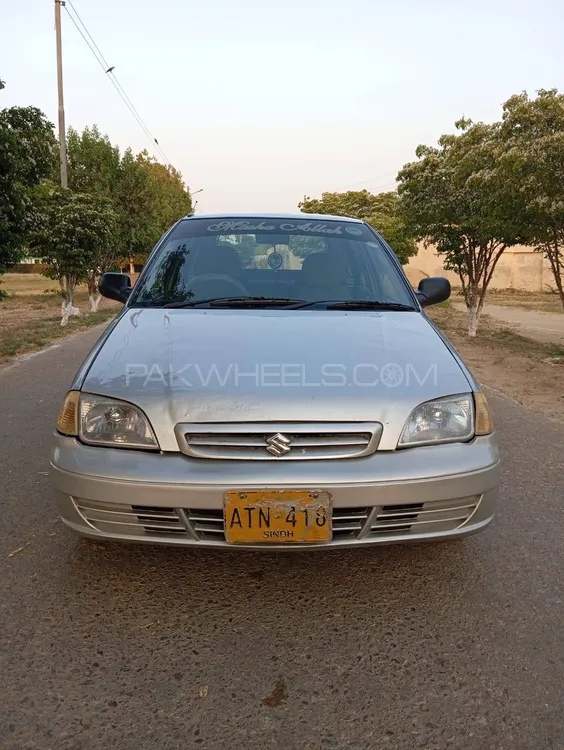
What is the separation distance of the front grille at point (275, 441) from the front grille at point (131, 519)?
24 centimetres

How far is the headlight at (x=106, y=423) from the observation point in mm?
2262

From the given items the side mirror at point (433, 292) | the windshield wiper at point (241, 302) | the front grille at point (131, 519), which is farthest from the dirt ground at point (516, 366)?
the front grille at point (131, 519)

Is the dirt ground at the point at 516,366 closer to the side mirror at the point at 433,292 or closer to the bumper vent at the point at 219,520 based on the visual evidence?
the side mirror at the point at 433,292

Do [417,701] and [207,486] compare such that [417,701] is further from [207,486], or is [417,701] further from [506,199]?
[506,199]

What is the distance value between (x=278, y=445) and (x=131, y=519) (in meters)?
0.60

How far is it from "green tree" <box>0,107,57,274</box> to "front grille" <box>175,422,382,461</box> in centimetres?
737

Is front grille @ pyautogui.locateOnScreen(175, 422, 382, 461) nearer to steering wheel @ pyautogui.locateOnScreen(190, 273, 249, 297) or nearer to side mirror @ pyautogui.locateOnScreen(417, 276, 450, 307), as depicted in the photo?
steering wheel @ pyautogui.locateOnScreen(190, 273, 249, 297)

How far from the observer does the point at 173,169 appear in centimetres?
5162

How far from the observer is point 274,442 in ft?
7.06

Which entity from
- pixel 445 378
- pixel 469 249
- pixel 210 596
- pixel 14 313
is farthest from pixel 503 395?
pixel 14 313

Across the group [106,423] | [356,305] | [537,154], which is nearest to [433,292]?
[356,305]

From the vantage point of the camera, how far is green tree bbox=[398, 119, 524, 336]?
32.9ft

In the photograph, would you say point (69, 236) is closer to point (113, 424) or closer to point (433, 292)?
point (433, 292)

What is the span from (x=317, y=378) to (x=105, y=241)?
14.7 meters
